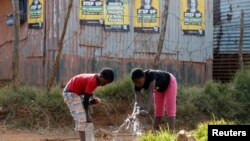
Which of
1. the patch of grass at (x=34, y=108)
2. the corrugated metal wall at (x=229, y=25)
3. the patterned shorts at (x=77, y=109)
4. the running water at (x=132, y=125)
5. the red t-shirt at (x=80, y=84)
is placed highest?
the corrugated metal wall at (x=229, y=25)

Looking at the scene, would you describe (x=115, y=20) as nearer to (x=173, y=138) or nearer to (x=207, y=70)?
(x=207, y=70)

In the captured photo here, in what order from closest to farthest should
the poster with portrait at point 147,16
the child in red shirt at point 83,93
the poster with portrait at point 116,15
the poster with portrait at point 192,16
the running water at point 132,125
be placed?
the child in red shirt at point 83,93, the running water at point 132,125, the poster with portrait at point 116,15, the poster with portrait at point 147,16, the poster with portrait at point 192,16

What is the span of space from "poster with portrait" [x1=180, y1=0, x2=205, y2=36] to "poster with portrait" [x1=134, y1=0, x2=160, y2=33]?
0.83m

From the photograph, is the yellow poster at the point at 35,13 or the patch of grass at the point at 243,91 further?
the yellow poster at the point at 35,13

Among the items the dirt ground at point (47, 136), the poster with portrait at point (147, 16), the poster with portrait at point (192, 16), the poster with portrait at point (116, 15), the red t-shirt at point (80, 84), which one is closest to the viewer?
the red t-shirt at point (80, 84)

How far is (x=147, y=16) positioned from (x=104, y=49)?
145 cm

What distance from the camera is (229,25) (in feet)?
50.3

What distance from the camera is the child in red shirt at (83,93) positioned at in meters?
6.84

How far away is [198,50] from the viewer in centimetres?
1389

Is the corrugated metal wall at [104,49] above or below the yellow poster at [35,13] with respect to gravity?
below

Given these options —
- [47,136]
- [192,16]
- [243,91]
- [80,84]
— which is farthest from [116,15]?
[80,84]

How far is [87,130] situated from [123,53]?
19.3 feet

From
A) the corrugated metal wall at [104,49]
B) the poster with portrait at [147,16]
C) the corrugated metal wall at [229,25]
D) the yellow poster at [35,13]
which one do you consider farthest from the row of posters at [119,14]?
the corrugated metal wall at [229,25]

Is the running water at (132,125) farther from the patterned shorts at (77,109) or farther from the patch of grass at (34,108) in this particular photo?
the patterned shorts at (77,109)
